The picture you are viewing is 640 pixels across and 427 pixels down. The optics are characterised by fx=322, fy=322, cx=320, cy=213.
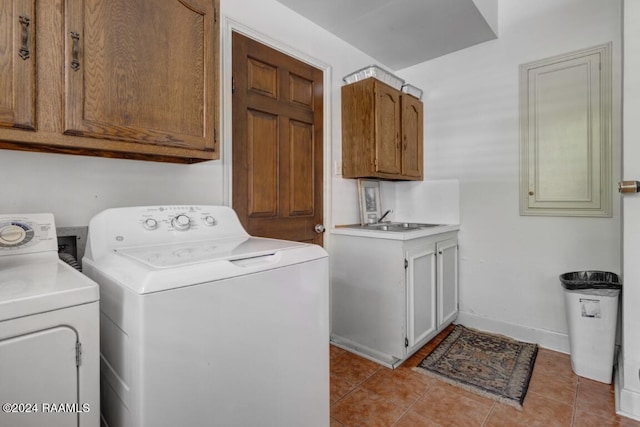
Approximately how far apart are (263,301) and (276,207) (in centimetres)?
112

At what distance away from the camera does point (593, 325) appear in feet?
6.55

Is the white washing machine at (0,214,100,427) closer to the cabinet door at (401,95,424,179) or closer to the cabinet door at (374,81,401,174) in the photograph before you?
the cabinet door at (374,81,401,174)

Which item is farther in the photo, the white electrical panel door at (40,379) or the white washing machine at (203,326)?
the white washing machine at (203,326)

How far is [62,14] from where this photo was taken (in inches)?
41.6

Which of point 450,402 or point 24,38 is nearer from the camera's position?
point 24,38

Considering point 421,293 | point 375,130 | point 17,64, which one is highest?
point 375,130

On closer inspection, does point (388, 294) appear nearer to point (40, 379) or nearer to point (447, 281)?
point (447, 281)

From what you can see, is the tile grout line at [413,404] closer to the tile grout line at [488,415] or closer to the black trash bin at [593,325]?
the tile grout line at [488,415]

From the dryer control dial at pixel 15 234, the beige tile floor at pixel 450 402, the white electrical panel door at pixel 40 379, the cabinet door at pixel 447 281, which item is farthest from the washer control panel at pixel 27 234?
the cabinet door at pixel 447 281

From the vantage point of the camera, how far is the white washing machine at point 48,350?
74 cm

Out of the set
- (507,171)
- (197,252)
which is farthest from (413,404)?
(507,171)

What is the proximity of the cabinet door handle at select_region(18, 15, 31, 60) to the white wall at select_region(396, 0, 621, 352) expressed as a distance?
9.44 feet

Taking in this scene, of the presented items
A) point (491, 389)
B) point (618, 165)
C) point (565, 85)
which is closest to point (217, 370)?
point (491, 389)

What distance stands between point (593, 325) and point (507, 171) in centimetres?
123
